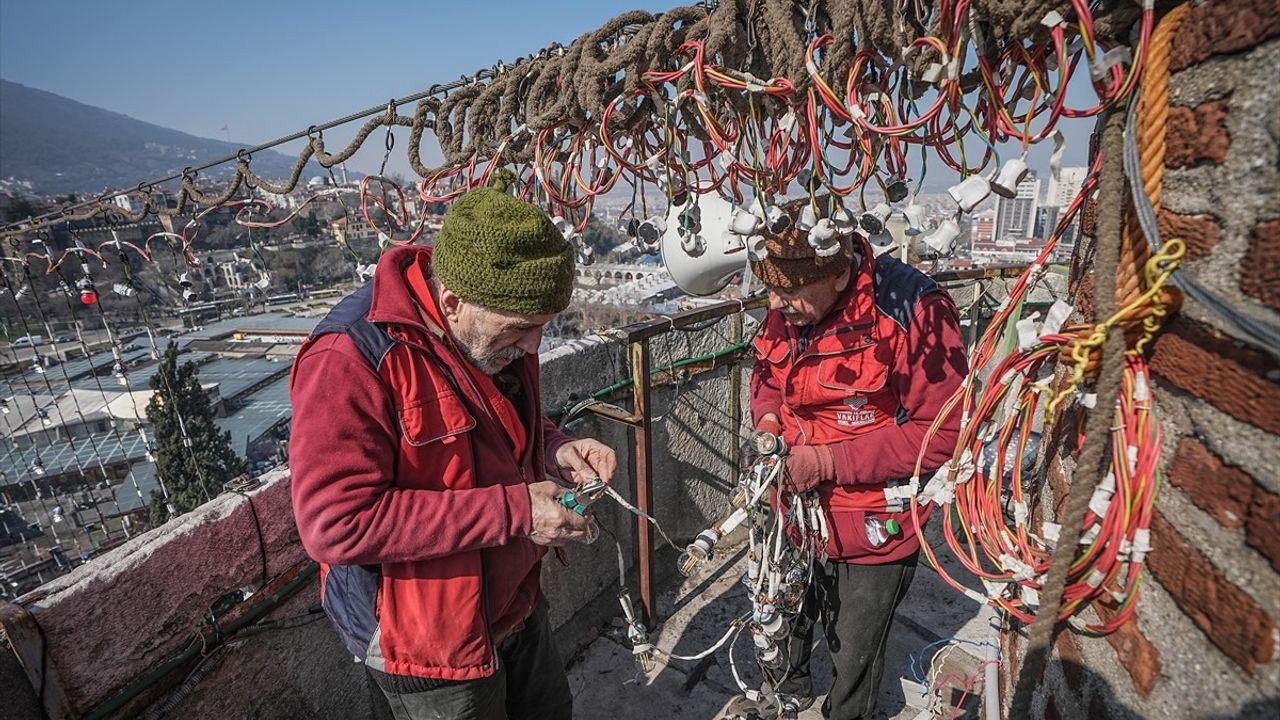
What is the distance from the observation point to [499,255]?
150cm

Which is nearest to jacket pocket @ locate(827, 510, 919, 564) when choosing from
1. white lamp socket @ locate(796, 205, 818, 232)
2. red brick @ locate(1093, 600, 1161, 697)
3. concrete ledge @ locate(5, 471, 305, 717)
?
red brick @ locate(1093, 600, 1161, 697)

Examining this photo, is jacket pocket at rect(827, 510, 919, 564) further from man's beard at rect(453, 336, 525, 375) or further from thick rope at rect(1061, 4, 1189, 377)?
man's beard at rect(453, 336, 525, 375)

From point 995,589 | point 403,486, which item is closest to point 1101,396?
point 995,589

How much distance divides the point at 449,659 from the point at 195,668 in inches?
36.0

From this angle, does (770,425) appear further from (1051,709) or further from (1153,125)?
(1153,125)

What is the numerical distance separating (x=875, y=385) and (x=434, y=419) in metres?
1.54

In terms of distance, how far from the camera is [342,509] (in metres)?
1.41

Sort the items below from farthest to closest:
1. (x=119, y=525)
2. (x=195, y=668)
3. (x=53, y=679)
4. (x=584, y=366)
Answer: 1. (x=119, y=525)
2. (x=584, y=366)
3. (x=195, y=668)
4. (x=53, y=679)

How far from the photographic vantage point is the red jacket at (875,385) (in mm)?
2084

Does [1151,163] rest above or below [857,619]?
above

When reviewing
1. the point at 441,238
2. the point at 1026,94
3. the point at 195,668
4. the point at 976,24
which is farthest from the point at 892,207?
the point at 195,668

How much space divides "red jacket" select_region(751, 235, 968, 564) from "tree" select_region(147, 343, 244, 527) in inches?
855

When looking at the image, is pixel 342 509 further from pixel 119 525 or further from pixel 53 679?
pixel 119 525

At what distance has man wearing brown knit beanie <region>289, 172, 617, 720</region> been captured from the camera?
143 centimetres
